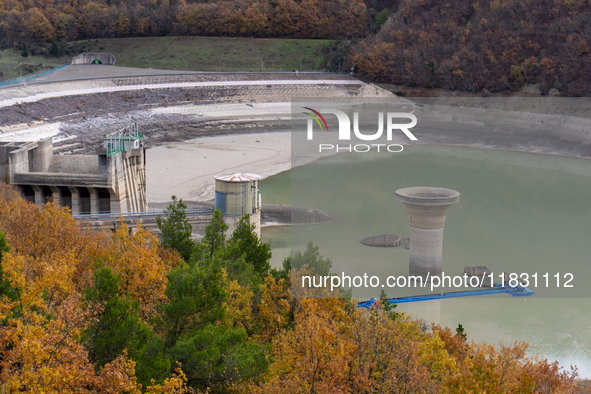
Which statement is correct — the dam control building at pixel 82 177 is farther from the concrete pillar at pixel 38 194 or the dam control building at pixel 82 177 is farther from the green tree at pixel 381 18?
the green tree at pixel 381 18

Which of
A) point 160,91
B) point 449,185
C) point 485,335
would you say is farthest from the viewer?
point 160,91

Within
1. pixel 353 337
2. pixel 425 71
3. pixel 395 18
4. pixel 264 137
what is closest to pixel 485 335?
pixel 353 337

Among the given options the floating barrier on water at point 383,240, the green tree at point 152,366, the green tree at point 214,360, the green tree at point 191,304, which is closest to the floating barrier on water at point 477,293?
the floating barrier on water at point 383,240

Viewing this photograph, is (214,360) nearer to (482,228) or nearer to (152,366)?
(152,366)

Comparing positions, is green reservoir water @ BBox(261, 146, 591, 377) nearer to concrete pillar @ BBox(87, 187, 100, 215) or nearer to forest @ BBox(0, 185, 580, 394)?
forest @ BBox(0, 185, 580, 394)

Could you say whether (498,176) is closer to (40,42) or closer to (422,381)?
(422,381)

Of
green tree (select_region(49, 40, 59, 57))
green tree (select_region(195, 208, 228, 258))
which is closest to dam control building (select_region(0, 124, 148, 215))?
green tree (select_region(195, 208, 228, 258))
